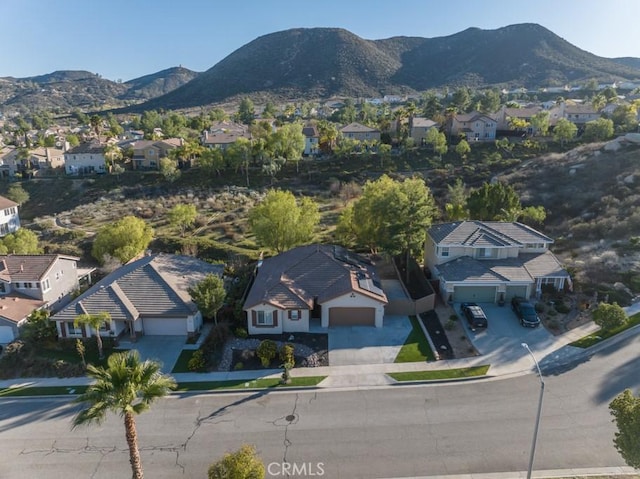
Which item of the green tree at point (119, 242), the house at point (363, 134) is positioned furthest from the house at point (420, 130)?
the green tree at point (119, 242)

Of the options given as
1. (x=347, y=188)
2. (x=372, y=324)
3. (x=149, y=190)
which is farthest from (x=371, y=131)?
(x=372, y=324)

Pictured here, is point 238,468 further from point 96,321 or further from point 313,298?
point 313,298

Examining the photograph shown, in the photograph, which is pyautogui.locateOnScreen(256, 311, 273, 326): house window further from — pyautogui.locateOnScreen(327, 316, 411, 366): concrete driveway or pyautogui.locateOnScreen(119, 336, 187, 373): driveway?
pyautogui.locateOnScreen(119, 336, 187, 373): driveway

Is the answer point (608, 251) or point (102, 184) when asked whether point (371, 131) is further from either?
Answer: point (608, 251)

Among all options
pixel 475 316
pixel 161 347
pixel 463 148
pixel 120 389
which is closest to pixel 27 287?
pixel 161 347

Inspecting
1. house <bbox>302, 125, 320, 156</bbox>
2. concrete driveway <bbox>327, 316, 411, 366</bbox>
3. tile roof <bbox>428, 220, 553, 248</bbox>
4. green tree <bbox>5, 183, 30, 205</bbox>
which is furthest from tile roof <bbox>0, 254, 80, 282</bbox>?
house <bbox>302, 125, 320, 156</bbox>
